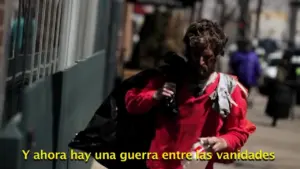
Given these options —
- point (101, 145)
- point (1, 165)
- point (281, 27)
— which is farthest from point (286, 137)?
point (281, 27)

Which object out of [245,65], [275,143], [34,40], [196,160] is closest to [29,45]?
[34,40]

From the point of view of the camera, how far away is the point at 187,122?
487cm

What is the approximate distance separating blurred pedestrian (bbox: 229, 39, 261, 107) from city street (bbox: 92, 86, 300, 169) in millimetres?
998

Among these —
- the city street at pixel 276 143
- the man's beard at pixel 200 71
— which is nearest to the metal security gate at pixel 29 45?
the man's beard at pixel 200 71

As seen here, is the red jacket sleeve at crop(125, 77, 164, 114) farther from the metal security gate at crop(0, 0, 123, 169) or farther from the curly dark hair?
the metal security gate at crop(0, 0, 123, 169)

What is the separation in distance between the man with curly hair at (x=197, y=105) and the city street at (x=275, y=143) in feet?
15.5

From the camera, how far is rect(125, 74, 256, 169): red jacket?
486cm

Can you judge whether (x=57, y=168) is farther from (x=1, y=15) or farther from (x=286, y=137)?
(x=286, y=137)

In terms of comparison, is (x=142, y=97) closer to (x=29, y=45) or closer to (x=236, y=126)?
(x=236, y=126)

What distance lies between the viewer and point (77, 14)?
8.07 meters

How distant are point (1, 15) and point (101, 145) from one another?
900 millimetres

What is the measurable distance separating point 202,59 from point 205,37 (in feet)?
0.43

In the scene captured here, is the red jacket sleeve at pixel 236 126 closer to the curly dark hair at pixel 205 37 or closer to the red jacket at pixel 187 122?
the red jacket at pixel 187 122

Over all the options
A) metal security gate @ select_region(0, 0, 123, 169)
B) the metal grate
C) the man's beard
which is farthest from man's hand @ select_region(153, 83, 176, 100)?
the metal grate
